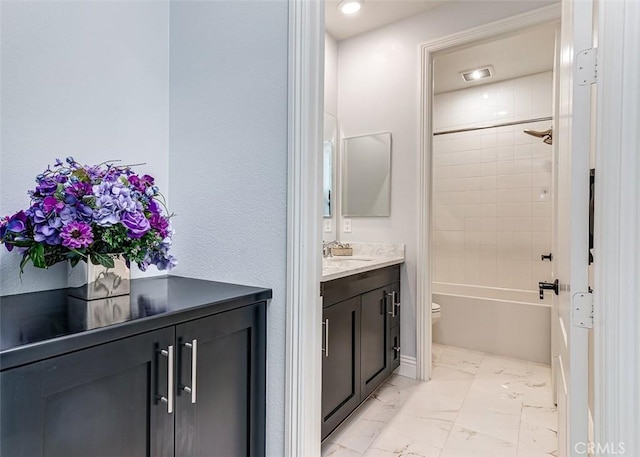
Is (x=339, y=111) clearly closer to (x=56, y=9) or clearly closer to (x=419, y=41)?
(x=419, y=41)

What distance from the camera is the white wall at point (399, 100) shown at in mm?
2516

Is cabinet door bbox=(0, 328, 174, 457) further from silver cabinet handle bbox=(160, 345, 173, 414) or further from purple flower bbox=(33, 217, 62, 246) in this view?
purple flower bbox=(33, 217, 62, 246)

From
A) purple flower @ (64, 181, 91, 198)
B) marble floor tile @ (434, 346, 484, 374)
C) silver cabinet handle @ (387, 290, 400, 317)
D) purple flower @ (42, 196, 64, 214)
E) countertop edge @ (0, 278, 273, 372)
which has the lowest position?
marble floor tile @ (434, 346, 484, 374)

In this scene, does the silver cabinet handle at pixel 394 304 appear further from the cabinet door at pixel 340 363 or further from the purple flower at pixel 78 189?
the purple flower at pixel 78 189

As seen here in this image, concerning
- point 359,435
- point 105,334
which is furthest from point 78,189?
point 359,435

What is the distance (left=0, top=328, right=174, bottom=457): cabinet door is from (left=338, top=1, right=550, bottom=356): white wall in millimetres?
1987

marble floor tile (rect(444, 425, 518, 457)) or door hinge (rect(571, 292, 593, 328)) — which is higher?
door hinge (rect(571, 292, 593, 328))

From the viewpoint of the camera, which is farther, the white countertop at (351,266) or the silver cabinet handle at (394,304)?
the silver cabinet handle at (394,304)

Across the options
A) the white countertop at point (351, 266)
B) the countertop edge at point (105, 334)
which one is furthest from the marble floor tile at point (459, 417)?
the countertop edge at point (105, 334)

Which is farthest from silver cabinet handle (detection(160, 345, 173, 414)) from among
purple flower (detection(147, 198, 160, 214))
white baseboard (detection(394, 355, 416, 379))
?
white baseboard (detection(394, 355, 416, 379))

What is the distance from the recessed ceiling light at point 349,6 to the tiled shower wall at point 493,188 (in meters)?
1.79

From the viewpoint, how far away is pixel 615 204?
818 millimetres

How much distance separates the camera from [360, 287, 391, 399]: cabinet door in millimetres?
2059

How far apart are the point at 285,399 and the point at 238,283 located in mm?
445
